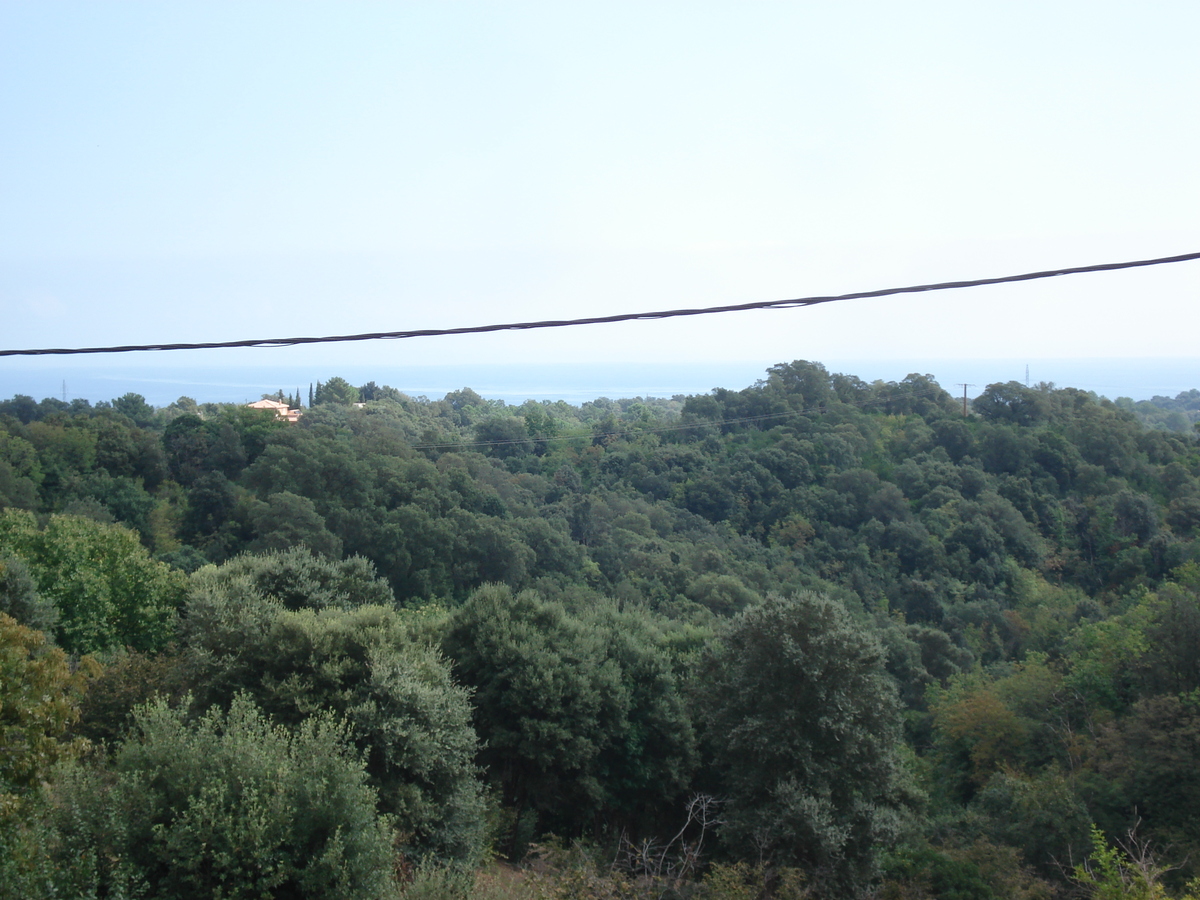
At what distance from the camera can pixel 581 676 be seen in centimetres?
A: 1346

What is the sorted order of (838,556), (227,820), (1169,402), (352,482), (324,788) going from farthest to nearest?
1. (1169,402)
2. (838,556)
3. (352,482)
4. (324,788)
5. (227,820)

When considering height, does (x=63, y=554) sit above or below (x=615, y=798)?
above

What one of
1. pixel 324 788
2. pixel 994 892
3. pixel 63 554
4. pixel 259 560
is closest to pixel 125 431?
pixel 63 554

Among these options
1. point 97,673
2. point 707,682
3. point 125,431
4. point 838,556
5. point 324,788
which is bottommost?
point 838,556

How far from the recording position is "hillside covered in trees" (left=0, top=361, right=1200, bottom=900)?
7.44m

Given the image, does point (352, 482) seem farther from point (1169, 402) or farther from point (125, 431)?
point (1169, 402)

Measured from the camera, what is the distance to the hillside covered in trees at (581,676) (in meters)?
7.44

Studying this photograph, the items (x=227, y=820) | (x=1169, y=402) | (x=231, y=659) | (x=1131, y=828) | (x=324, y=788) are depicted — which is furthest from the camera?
(x=1169, y=402)

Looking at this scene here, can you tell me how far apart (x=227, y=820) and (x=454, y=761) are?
4.22 m

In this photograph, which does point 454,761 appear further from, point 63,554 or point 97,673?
point 63,554

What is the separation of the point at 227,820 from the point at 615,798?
8600 millimetres

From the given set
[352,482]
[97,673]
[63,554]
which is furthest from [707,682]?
[352,482]

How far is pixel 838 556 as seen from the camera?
118 ft

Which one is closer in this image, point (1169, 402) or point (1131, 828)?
point (1131, 828)
